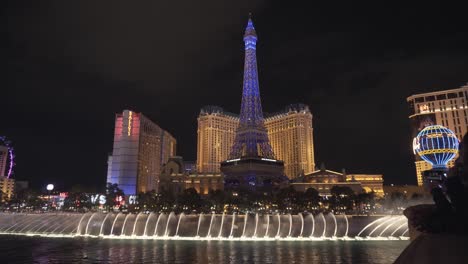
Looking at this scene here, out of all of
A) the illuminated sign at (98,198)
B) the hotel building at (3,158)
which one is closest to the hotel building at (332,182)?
the illuminated sign at (98,198)

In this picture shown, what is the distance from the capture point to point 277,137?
482 ft

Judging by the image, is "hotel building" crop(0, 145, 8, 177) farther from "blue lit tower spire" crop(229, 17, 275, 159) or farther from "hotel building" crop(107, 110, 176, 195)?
"blue lit tower spire" crop(229, 17, 275, 159)

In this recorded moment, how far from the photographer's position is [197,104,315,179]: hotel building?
443 feet

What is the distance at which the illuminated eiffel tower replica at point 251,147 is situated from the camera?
358 feet

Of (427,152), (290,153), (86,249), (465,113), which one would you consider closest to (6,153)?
(290,153)

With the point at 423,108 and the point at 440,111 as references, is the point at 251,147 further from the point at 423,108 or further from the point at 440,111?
the point at 440,111

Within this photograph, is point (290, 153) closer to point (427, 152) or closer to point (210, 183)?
point (210, 183)

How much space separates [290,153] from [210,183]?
143 ft

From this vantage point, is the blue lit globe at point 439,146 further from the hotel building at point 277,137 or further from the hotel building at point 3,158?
the hotel building at point 3,158

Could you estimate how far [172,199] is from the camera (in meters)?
69.3

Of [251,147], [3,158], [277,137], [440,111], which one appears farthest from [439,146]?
[3,158]

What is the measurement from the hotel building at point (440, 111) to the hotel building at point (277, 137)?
41.9 m

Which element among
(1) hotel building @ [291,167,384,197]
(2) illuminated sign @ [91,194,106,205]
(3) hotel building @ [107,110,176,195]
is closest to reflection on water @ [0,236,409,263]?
(2) illuminated sign @ [91,194,106,205]

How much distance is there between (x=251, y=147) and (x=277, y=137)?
35.7m
